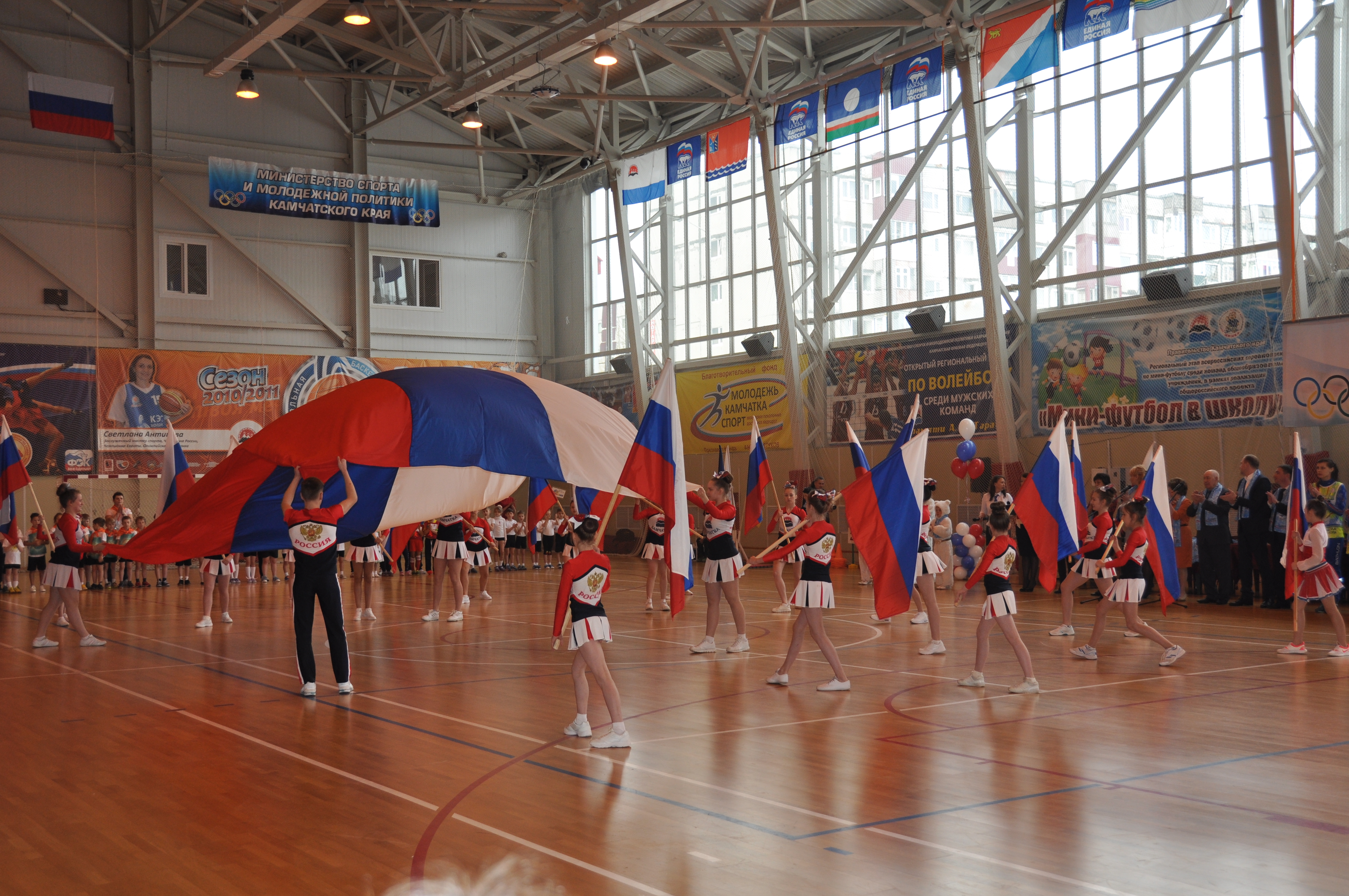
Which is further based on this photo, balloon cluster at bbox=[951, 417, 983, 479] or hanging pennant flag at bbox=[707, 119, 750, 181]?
hanging pennant flag at bbox=[707, 119, 750, 181]

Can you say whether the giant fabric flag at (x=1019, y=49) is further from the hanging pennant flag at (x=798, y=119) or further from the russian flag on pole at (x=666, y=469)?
the russian flag on pole at (x=666, y=469)

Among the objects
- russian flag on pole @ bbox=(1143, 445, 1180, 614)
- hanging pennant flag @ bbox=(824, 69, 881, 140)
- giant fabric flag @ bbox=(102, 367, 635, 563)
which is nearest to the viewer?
giant fabric flag @ bbox=(102, 367, 635, 563)

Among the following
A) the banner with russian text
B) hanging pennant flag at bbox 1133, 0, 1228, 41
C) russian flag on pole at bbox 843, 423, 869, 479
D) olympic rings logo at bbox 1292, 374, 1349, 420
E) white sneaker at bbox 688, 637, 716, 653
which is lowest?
white sneaker at bbox 688, 637, 716, 653

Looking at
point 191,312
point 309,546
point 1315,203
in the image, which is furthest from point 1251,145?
point 191,312

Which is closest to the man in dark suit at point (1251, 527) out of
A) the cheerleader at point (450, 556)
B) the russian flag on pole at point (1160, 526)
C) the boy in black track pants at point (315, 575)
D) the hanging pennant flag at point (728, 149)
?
the russian flag on pole at point (1160, 526)

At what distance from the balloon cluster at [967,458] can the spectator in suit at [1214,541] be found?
11.4 ft

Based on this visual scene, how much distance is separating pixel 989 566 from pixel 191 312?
76.5ft

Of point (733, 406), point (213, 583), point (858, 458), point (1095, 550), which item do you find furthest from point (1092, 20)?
point (213, 583)

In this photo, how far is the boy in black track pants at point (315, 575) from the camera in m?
9.04

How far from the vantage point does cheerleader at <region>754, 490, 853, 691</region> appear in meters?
9.12

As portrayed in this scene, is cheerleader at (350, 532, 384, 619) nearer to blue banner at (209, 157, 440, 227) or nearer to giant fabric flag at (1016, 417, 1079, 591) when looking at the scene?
giant fabric flag at (1016, 417, 1079, 591)

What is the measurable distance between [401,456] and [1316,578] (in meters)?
8.91

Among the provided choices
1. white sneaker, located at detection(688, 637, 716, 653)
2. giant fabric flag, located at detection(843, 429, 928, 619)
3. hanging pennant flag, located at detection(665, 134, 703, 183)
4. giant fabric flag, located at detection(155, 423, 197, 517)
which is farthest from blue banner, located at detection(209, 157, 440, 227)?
giant fabric flag, located at detection(843, 429, 928, 619)

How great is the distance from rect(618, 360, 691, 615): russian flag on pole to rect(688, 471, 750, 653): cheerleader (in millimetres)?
1794
